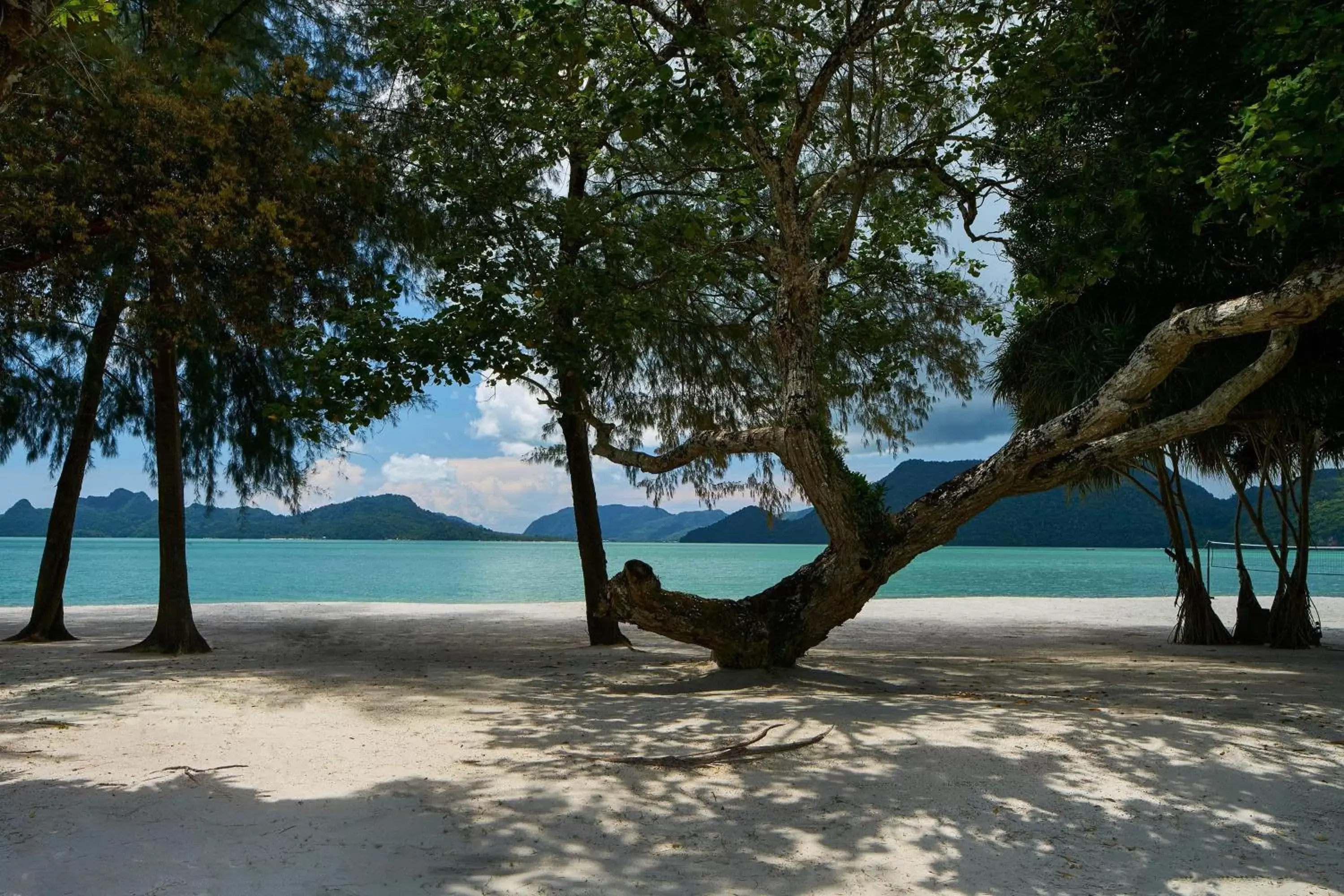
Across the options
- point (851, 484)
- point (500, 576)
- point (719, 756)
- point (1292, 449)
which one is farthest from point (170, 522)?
point (500, 576)

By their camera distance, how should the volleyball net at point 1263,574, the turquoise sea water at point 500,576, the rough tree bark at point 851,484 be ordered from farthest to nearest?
the turquoise sea water at point 500,576
the volleyball net at point 1263,574
the rough tree bark at point 851,484

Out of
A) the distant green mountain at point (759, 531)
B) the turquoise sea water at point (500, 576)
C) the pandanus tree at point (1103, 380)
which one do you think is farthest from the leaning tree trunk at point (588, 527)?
the distant green mountain at point (759, 531)

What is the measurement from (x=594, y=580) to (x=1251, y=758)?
7.14 meters

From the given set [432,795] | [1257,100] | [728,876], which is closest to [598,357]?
[1257,100]

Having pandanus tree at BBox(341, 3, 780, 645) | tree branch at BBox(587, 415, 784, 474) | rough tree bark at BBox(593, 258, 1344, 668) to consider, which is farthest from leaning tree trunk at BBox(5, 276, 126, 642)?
rough tree bark at BBox(593, 258, 1344, 668)

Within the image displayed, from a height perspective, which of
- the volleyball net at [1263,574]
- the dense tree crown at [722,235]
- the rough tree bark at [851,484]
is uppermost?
the dense tree crown at [722,235]

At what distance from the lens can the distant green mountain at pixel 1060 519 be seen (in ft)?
233

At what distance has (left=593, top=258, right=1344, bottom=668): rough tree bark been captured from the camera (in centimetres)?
682

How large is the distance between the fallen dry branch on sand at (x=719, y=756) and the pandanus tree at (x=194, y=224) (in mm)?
4038

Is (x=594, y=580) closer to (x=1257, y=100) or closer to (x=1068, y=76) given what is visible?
(x=1068, y=76)

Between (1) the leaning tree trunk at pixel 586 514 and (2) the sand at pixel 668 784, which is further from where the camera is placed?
(1) the leaning tree trunk at pixel 586 514

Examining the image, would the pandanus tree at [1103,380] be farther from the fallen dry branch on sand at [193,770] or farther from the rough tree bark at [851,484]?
the fallen dry branch on sand at [193,770]

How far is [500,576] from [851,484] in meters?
45.2

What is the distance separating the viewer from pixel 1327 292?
6.18 meters
